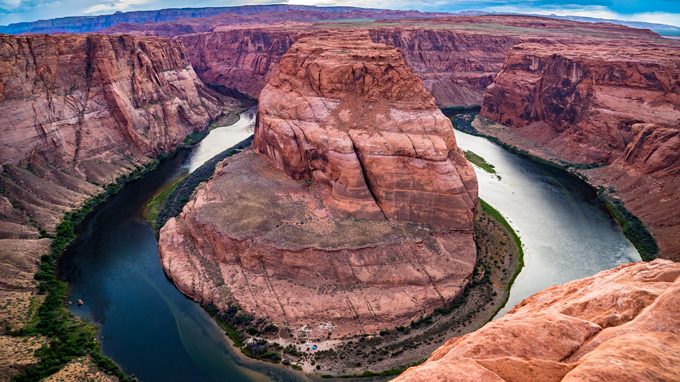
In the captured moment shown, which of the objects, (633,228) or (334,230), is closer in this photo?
(334,230)

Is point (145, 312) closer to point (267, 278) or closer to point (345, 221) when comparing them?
point (267, 278)

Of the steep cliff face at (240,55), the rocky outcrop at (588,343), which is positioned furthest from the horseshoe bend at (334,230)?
the steep cliff face at (240,55)

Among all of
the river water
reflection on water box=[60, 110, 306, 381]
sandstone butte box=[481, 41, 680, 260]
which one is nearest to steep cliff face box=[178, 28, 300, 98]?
sandstone butte box=[481, 41, 680, 260]

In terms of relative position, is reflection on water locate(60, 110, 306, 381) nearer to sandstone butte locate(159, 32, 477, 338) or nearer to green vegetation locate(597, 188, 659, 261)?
sandstone butte locate(159, 32, 477, 338)

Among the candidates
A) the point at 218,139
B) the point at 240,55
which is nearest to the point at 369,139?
the point at 218,139

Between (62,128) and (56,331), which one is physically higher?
(62,128)

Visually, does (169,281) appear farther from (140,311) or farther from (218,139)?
(218,139)
